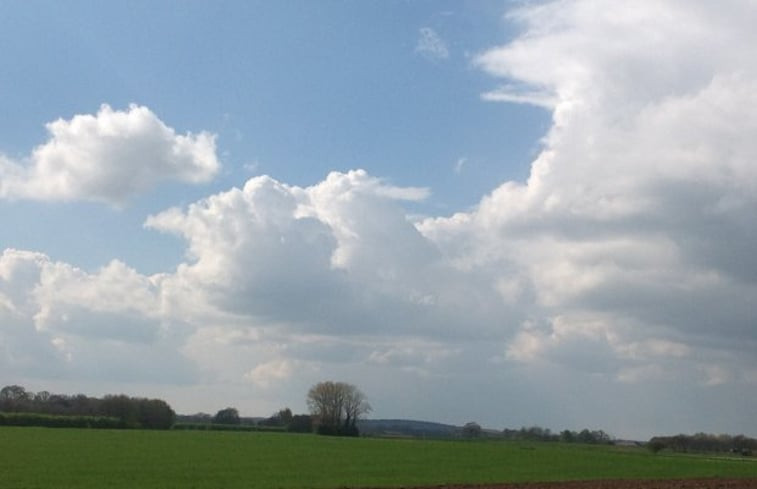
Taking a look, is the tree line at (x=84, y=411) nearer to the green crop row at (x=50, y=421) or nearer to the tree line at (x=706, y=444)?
the green crop row at (x=50, y=421)

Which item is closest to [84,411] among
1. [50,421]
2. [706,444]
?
[50,421]

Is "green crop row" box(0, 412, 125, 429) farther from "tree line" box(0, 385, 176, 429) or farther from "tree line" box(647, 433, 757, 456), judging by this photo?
"tree line" box(647, 433, 757, 456)

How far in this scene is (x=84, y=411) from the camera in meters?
157

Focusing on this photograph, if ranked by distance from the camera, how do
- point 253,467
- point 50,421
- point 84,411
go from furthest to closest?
point 84,411 < point 50,421 < point 253,467

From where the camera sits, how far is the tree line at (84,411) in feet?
419

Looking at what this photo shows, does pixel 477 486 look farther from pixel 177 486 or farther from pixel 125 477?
pixel 125 477

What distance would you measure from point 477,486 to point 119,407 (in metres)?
120

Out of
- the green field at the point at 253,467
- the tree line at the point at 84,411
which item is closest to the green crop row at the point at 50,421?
the tree line at the point at 84,411

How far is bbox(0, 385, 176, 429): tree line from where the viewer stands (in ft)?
419

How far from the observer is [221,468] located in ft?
178

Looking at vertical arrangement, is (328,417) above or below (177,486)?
above

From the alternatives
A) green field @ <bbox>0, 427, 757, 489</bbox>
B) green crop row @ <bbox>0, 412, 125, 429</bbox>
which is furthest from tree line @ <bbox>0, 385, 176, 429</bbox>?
green field @ <bbox>0, 427, 757, 489</bbox>

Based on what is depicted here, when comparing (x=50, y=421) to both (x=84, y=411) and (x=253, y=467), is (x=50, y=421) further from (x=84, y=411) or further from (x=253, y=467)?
(x=253, y=467)

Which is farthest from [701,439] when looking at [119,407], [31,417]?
[31,417]
